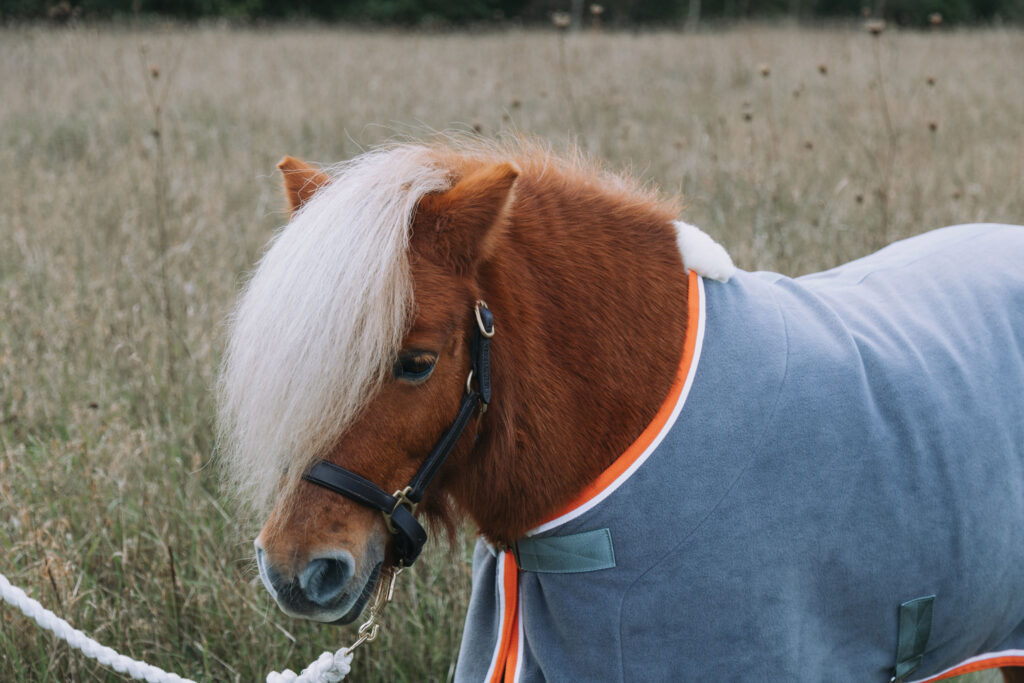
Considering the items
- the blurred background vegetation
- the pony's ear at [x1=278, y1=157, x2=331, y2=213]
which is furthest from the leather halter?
the blurred background vegetation

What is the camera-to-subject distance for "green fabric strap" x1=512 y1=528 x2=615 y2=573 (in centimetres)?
155

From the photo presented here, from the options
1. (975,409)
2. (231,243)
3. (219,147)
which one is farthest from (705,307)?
(219,147)

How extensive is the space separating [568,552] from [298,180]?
99 centimetres

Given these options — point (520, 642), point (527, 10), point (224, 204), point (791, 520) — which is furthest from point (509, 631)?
point (527, 10)

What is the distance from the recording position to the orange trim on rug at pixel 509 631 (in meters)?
1.77

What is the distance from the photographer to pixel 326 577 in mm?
1479

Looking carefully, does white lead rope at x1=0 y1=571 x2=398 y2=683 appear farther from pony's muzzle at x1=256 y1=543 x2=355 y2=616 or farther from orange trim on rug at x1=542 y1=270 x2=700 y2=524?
orange trim on rug at x1=542 y1=270 x2=700 y2=524

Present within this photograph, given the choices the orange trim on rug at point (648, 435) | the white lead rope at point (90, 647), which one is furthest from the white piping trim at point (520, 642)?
the white lead rope at point (90, 647)

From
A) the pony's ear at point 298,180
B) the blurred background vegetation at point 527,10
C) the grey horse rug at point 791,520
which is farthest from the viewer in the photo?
the blurred background vegetation at point 527,10

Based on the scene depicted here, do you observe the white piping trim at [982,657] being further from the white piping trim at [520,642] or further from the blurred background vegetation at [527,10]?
the blurred background vegetation at [527,10]

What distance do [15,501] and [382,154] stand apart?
204 centimetres

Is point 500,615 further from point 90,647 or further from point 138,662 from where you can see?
point 90,647

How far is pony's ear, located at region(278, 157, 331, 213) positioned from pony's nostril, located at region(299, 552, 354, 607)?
762 millimetres

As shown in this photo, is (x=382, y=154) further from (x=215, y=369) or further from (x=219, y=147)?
(x=219, y=147)
